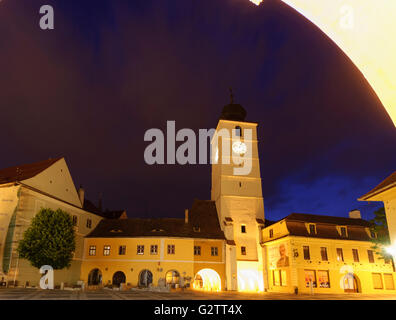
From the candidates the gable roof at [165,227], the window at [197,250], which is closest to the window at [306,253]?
the gable roof at [165,227]

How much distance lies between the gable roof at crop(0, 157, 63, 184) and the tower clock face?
2635 cm

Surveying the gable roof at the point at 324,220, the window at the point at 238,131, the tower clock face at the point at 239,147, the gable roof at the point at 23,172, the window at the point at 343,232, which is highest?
the window at the point at 238,131

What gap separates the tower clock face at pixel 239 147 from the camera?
49000 mm

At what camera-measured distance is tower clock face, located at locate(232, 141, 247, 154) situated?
49.0 meters

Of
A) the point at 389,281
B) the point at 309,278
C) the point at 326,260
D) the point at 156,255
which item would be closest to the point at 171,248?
the point at 156,255

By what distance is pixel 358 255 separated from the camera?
36750mm

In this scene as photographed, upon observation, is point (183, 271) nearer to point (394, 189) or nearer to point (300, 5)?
point (394, 189)

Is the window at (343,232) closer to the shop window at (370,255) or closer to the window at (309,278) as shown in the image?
the shop window at (370,255)

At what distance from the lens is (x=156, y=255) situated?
1537 inches

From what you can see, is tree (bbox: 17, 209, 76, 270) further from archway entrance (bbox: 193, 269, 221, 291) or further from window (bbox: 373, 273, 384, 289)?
window (bbox: 373, 273, 384, 289)

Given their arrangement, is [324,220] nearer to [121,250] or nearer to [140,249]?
[140,249]

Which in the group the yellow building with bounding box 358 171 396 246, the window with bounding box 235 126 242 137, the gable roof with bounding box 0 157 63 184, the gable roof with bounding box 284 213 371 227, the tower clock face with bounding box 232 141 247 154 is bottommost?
the yellow building with bounding box 358 171 396 246

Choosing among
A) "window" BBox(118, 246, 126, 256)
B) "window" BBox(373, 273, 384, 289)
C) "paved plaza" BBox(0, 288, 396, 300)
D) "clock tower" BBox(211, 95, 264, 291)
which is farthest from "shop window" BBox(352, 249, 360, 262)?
"window" BBox(118, 246, 126, 256)

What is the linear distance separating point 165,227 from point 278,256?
50.8 ft
